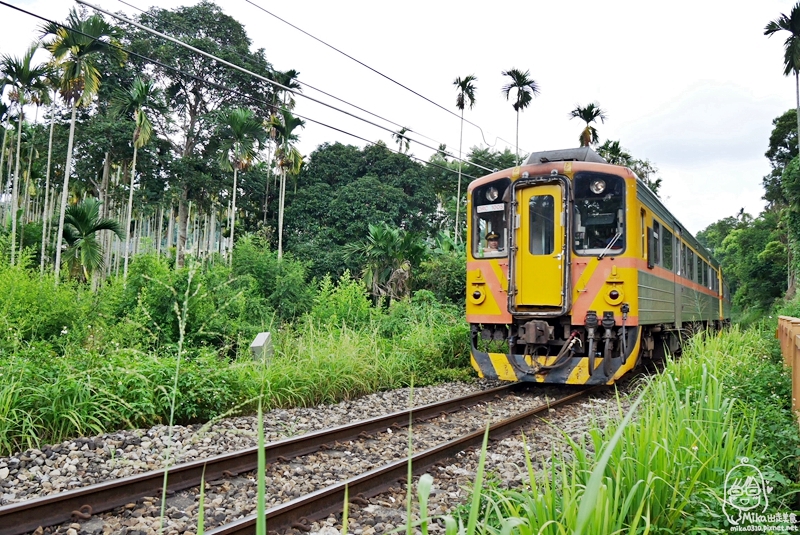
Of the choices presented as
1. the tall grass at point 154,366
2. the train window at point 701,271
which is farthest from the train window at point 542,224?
the train window at point 701,271

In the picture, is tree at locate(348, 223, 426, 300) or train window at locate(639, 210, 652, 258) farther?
tree at locate(348, 223, 426, 300)

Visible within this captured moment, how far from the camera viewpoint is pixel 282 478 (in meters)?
4.34

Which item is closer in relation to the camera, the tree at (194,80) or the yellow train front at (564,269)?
the yellow train front at (564,269)

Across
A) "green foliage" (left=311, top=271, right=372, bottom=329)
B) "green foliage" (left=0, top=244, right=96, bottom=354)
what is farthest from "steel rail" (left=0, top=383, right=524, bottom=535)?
"green foliage" (left=311, top=271, right=372, bottom=329)

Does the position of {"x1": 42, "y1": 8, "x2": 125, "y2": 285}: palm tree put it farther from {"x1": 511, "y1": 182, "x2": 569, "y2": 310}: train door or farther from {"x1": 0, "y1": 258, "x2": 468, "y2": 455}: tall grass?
{"x1": 511, "y1": 182, "x2": 569, "y2": 310}: train door

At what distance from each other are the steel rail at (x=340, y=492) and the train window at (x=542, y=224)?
10.4ft

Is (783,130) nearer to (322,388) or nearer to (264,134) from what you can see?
(264,134)

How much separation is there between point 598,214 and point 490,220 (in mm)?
1516

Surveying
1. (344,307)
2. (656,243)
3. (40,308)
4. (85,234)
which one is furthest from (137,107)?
(656,243)

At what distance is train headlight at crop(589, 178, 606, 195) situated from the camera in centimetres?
781

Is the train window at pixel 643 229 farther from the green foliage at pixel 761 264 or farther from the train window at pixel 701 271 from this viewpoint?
the green foliage at pixel 761 264

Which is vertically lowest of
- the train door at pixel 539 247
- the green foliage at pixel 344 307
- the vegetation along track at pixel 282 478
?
the vegetation along track at pixel 282 478

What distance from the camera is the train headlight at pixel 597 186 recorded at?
7812mm

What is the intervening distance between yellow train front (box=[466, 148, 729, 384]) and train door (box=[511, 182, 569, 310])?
14mm
